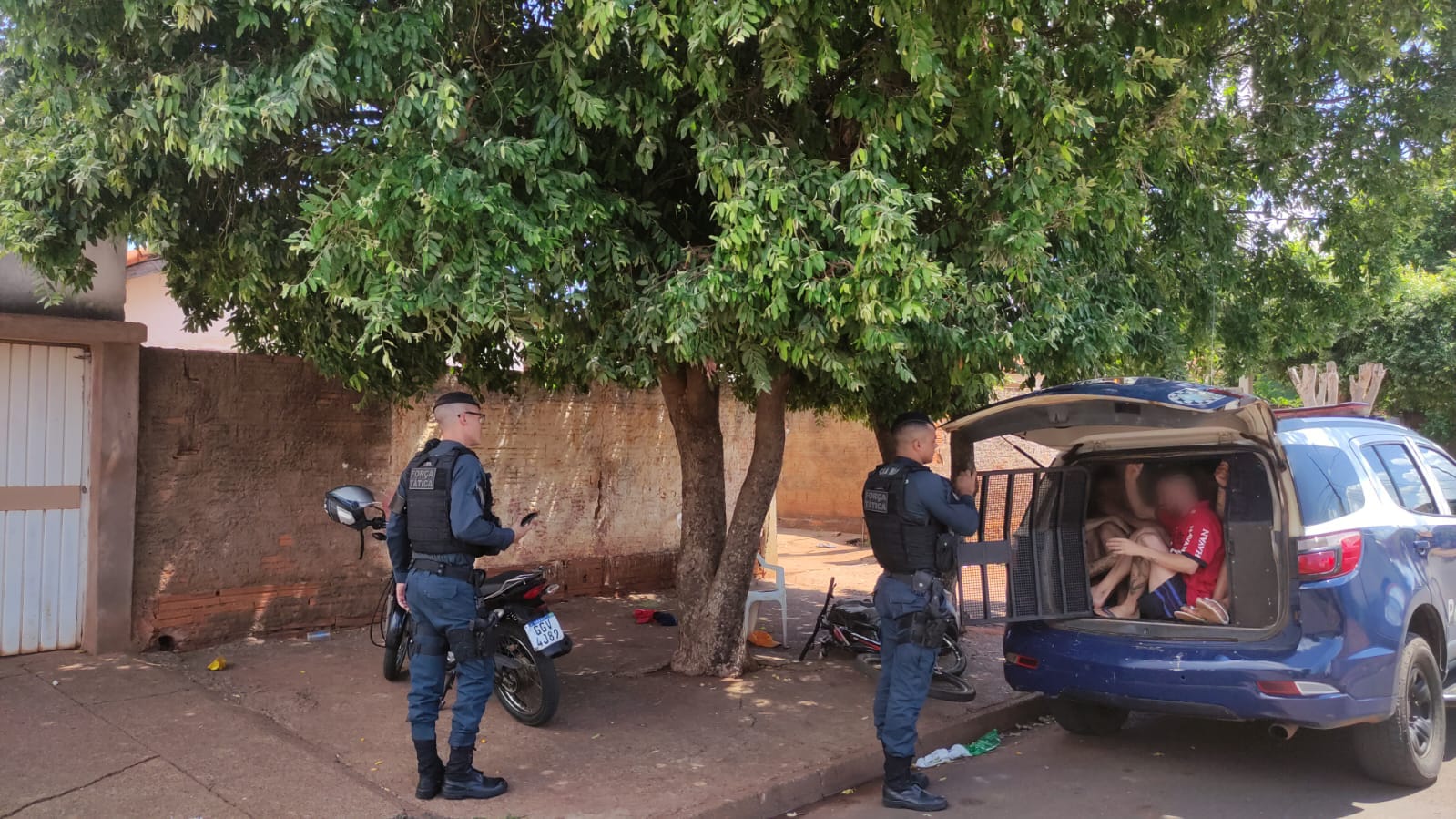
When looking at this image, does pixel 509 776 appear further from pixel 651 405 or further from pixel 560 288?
pixel 651 405

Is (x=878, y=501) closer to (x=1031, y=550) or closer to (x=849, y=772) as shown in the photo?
(x=1031, y=550)

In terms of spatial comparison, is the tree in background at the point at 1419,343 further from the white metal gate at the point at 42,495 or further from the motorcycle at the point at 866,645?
the white metal gate at the point at 42,495

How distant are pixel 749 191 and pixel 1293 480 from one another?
2.85m

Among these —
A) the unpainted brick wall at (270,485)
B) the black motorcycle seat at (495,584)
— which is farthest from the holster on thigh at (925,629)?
the unpainted brick wall at (270,485)

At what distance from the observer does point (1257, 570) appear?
4.99m

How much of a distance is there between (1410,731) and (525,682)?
4.45m

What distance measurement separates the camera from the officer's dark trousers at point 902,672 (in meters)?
4.78

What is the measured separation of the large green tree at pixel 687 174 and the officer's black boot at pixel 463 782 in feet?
5.84

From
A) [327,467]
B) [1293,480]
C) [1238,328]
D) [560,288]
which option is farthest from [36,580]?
[1238,328]

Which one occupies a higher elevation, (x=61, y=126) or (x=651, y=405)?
(x=61, y=126)

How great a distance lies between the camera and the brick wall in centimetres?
1634

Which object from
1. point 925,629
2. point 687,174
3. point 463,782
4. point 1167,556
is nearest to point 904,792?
point 925,629

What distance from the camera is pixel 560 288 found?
501 cm

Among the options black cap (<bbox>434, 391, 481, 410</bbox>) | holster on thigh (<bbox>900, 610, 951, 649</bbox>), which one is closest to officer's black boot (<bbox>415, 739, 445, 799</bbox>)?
black cap (<bbox>434, 391, 481, 410</bbox>)
